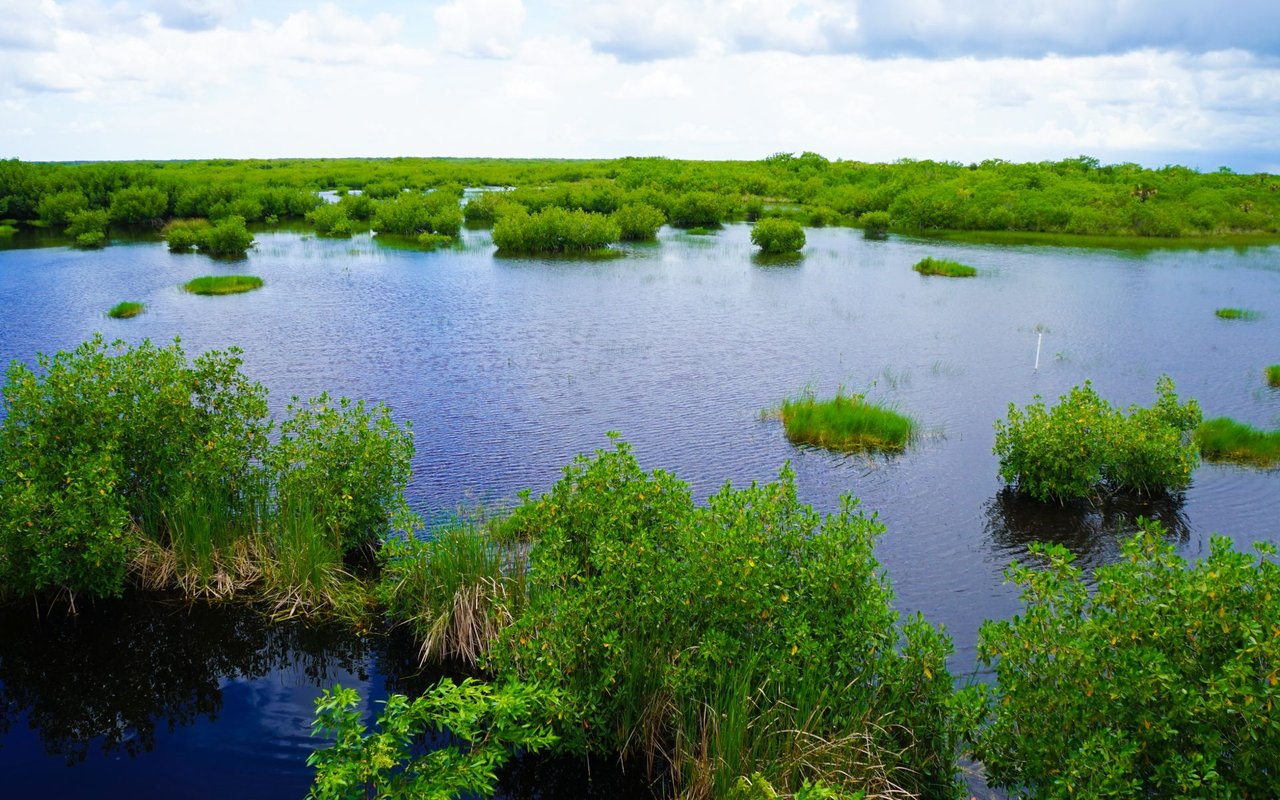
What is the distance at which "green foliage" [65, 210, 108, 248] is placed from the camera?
61.4 meters

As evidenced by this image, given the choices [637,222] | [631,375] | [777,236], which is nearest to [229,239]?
[637,222]

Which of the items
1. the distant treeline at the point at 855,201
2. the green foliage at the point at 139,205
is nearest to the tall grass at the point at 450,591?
the distant treeline at the point at 855,201

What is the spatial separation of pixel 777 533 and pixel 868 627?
161cm

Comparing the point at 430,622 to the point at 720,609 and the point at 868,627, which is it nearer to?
the point at 720,609

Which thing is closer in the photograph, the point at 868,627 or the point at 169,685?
the point at 868,627

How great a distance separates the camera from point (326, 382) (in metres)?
27.9

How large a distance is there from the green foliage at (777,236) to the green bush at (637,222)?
9813 millimetres

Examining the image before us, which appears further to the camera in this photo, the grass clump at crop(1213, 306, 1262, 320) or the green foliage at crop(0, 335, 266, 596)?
the grass clump at crop(1213, 306, 1262, 320)

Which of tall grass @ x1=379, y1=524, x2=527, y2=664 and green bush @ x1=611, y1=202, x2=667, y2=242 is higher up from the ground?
green bush @ x1=611, y1=202, x2=667, y2=242

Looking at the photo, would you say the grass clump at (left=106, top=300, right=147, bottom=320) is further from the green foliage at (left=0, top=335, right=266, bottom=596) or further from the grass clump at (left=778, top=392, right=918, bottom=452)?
the grass clump at (left=778, top=392, right=918, bottom=452)

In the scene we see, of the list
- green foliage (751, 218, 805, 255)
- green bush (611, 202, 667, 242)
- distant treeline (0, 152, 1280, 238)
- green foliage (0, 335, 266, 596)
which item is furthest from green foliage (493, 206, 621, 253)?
green foliage (0, 335, 266, 596)

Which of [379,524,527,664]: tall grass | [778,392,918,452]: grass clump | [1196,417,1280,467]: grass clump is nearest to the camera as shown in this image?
[379,524,527,664]: tall grass

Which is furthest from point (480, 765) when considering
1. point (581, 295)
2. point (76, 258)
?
point (76, 258)

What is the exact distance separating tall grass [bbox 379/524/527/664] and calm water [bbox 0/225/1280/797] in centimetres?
95
